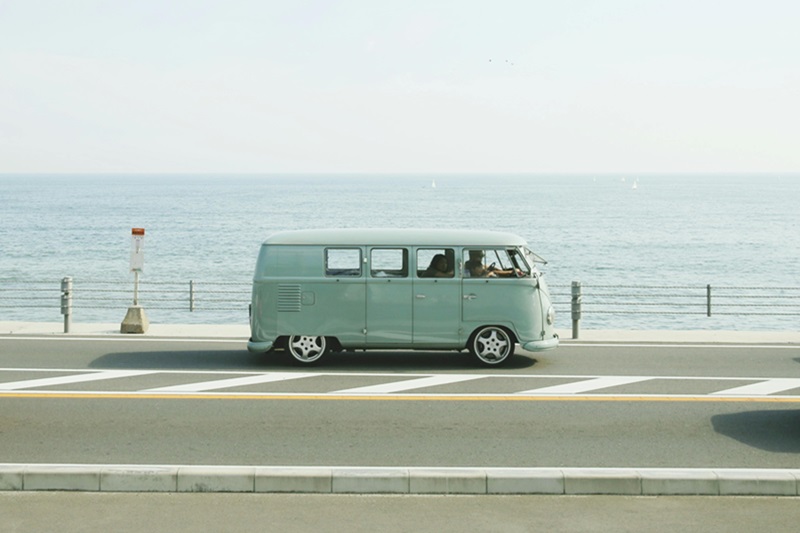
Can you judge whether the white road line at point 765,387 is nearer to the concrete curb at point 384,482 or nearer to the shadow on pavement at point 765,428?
the shadow on pavement at point 765,428

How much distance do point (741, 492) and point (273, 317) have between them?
8.78 meters

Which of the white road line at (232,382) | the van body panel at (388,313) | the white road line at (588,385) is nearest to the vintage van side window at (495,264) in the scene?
the van body panel at (388,313)

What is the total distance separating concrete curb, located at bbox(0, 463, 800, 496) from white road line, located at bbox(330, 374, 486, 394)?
5095 millimetres

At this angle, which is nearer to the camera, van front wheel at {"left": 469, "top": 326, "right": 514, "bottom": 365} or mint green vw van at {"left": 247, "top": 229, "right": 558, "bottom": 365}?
mint green vw van at {"left": 247, "top": 229, "right": 558, "bottom": 365}

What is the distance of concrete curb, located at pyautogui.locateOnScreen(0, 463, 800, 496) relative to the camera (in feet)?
29.7

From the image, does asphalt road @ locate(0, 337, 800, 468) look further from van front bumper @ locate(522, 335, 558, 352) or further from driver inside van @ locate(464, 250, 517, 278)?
driver inside van @ locate(464, 250, 517, 278)

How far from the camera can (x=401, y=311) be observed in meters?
16.5

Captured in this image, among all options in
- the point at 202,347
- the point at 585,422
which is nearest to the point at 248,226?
the point at 202,347

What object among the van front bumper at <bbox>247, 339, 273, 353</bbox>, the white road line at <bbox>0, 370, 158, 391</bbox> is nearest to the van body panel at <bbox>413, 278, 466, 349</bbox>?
the van front bumper at <bbox>247, 339, 273, 353</bbox>

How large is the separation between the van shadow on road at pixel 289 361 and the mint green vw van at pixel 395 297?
0.28 metres

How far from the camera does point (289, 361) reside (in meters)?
16.8

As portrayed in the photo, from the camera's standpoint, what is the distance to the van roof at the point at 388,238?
16469 mm

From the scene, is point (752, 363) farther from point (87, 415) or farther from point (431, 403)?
point (87, 415)

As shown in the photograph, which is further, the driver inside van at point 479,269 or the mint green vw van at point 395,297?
the driver inside van at point 479,269
